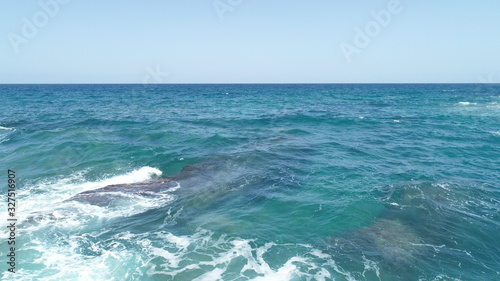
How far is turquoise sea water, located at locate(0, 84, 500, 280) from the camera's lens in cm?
1152

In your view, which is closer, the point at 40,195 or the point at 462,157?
the point at 40,195

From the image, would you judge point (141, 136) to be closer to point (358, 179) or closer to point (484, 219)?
point (358, 179)

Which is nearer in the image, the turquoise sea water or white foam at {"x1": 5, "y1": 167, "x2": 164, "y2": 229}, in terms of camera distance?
the turquoise sea water

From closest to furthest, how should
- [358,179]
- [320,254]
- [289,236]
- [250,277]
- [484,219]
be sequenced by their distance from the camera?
[250,277]
[320,254]
[289,236]
[484,219]
[358,179]

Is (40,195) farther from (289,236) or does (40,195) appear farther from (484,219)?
(484,219)

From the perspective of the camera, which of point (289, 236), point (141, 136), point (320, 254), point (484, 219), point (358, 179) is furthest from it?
point (141, 136)

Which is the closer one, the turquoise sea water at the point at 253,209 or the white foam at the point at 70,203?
the turquoise sea water at the point at 253,209

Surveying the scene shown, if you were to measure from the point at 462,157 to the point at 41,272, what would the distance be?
30.3 metres

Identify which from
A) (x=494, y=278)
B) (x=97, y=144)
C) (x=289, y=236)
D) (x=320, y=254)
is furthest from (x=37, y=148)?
→ (x=494, y=278)

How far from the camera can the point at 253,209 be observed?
1609 cm

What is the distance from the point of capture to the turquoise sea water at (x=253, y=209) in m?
11.5

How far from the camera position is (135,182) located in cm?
1953

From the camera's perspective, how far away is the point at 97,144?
28.8 meters

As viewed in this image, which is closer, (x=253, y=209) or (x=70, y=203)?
(x=253, y=209)
